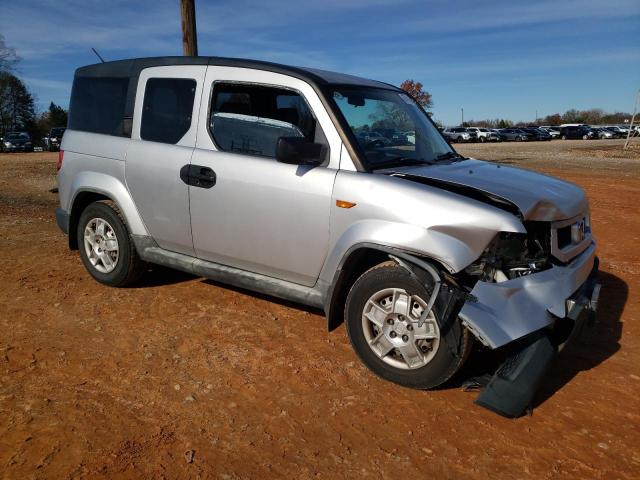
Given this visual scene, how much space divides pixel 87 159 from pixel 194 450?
3.24 m

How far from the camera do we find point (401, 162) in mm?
3955

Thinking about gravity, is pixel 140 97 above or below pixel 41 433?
above

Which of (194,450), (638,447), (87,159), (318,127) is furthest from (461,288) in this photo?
(87,159)

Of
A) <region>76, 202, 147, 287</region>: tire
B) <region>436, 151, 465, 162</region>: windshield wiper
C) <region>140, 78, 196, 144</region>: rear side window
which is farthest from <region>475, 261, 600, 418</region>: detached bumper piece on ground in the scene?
<region>76, 202, 147, 287</region>: tire

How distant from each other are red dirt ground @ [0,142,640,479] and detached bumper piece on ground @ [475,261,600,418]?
0.47 ft

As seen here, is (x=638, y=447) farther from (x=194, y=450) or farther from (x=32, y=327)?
(x=32, y=327)

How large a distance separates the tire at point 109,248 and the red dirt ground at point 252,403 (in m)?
0.21

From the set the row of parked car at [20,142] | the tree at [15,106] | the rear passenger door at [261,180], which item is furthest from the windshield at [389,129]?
the tree at [15,106]

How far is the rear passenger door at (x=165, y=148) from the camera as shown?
429 cm

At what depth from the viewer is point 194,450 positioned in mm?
2752

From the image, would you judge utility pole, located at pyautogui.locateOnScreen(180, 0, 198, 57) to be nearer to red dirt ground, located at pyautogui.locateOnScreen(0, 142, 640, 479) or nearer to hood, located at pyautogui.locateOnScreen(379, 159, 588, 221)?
red dirt ground, located at pyautogui.locateOnScreen(0, 142, 640, 479)

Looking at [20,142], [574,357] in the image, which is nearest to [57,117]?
[20,142]

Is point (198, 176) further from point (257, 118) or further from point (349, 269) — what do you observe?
point (349, 269)

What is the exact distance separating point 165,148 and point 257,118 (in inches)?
34.5
